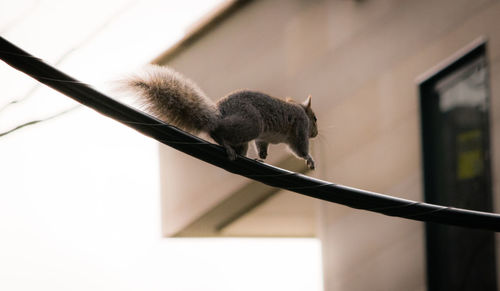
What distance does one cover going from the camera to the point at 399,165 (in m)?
2.97

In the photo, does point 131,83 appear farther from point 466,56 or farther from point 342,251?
point 342,251

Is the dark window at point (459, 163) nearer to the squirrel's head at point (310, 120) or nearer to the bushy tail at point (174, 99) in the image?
the squirrel's head at point (310, 120)

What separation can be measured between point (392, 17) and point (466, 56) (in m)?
0.69

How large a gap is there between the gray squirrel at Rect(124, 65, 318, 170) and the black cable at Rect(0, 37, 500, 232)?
99 millimetres

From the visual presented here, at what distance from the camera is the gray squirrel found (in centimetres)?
117

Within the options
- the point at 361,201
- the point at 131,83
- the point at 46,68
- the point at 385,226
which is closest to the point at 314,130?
the point at 361,201

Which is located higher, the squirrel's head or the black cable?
the squirrel's head

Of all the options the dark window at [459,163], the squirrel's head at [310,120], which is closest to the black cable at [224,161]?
the squirrel's head at [310,120]

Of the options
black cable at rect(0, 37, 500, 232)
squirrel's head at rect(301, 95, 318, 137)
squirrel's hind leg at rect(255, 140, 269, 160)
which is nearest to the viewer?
black cable at rect(0, 37, 500, 232)

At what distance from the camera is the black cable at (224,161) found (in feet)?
2.81

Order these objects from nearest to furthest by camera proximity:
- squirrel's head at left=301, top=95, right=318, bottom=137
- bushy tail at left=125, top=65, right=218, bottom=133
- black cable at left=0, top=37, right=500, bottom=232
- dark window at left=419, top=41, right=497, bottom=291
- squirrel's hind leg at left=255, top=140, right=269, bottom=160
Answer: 1. black cable at left=0, top=37, right=500, bottom=232
2. bushy tail at left=125, top=65, right=218, bottom=133
3. squirrel's hind leg at left=255, top=140, right=269, bottom=160
4. squirrel's head at left=301, top=95, right=318, bottom=137
5. dark window at left=419, top=41, right=497, bottom=291

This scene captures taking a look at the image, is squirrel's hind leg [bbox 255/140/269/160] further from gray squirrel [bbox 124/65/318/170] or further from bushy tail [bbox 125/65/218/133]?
bushy tail [bbox 125/65/218/133]

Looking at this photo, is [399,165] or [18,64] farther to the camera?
[399,165]

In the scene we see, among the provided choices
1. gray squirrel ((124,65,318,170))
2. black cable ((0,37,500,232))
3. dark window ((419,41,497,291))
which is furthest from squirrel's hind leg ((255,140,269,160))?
dark window ((419,41,497,291))
